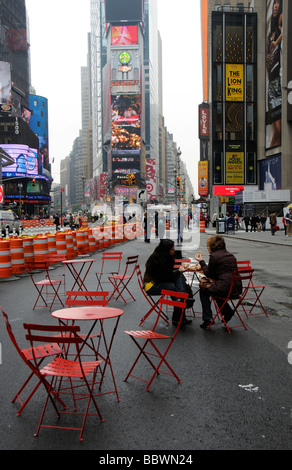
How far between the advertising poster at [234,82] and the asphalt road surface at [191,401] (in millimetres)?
58242

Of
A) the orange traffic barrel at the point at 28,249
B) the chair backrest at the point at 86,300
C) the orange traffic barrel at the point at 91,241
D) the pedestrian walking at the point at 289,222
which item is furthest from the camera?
the pedestrian walking at the point at 289,222

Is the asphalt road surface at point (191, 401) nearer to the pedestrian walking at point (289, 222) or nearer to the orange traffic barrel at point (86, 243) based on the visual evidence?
the orange traffic barrel at point (86, 243)

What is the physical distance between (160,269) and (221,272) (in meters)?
0.99

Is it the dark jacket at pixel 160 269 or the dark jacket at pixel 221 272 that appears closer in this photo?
the dark jacket at pixel 221 272

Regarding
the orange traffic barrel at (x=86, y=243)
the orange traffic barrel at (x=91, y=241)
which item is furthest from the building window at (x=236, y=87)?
the orange traffic barrel at (x=86, y=243)

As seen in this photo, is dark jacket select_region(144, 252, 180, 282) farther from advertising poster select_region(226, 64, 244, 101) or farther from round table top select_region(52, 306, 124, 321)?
advertising poster select_region(226, 64, 244, 101)

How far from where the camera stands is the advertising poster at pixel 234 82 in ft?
199

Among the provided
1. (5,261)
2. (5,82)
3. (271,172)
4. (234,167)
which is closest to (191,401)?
(5,261)

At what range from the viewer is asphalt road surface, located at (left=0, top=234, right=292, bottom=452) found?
3.47 metres

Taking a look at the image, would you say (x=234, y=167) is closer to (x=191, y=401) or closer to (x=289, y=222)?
(x=289, y=222)

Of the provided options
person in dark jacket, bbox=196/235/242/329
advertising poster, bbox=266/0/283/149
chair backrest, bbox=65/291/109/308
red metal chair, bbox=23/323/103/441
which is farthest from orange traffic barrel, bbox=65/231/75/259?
advertising poster, bbox=266/0/283/149
